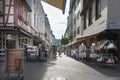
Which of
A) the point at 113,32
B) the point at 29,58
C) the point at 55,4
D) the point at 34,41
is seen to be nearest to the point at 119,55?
the point at 113,32

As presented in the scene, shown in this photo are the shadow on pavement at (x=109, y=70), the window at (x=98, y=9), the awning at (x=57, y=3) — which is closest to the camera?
the awning at (x=57, y=3)

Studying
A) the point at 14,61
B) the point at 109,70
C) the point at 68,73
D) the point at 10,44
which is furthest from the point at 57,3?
the point at 10,44

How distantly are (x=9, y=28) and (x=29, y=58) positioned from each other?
15.6 feet

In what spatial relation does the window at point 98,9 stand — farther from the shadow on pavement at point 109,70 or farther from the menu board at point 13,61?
the menu board at point 13,61

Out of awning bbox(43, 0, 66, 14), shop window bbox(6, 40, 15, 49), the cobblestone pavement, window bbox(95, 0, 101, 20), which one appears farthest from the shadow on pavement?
shop window bbox(6, 40, 15, 49)

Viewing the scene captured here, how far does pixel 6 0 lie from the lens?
30375 mm

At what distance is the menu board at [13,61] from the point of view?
10.7m

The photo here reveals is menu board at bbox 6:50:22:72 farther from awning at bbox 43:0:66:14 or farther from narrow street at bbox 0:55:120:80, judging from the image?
awning at bbox 43:0:66:14

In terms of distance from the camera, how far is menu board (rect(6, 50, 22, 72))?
10.7 metres

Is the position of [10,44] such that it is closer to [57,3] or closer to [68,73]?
[68,73]

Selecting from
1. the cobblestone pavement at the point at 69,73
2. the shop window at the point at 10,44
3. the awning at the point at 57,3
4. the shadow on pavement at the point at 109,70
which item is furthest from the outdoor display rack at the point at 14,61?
the shop window at the point at 10,44

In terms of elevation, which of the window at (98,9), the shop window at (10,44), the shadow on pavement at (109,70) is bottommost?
the shadow on pavement at (109,70)

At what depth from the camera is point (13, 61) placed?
35.2ft

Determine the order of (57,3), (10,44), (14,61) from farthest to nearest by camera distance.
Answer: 1. (10,44)
2. (14,61)
3. (57,3)
